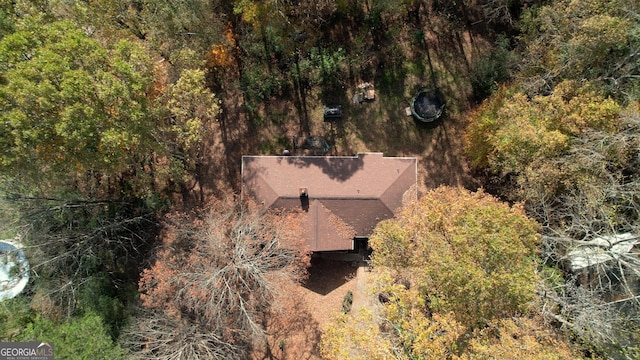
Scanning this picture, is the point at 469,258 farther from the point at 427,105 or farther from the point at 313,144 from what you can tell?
the point at 313,144

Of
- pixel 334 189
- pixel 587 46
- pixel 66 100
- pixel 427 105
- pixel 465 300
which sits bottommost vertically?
pixel 465 300

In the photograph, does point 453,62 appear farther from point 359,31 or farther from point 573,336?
point 573,336

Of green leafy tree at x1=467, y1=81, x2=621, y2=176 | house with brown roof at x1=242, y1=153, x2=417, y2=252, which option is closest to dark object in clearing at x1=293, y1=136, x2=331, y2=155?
house with brown roof at x1=242, y1=153, x2=417, y2=252

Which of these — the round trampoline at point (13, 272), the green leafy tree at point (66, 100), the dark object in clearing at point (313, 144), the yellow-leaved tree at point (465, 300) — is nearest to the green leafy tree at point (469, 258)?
the yellow-leaved tree at point (465, 300)

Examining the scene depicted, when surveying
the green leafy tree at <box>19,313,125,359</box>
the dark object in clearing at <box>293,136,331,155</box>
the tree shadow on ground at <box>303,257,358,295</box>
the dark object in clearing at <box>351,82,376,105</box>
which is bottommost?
the green leafy tree at <box>19,313,125,359</box>

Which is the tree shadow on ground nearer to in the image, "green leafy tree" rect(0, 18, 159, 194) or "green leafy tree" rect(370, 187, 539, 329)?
"green leafy tree" rect(370, 187, 539, 329)

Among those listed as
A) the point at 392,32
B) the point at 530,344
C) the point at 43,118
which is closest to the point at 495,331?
the point at 530,344

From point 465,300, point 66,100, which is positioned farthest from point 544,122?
point 66,100
